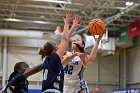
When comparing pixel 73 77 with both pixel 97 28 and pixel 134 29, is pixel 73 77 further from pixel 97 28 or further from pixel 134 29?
pixel 134 29

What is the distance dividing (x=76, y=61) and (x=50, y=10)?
39.9ft

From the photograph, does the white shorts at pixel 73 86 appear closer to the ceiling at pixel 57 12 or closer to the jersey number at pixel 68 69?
the jersey number at pixel 68 69

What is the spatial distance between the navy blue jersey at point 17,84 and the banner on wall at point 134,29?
43.4 ft

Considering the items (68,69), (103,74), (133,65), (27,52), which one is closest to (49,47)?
(68,69)

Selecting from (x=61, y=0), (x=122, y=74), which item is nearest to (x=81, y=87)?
(x=61, y=0)

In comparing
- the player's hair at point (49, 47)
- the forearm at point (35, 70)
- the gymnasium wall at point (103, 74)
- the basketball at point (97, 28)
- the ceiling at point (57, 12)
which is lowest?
the gymnasium wall at point (103, 74)

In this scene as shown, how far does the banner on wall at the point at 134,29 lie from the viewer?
17.9 meters

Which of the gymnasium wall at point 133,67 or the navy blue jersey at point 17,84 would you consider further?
the gymnasium wall at point 133,67

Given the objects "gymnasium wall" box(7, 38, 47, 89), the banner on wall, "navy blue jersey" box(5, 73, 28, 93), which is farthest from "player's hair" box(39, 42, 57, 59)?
"gymnasium wall" box(7, 38, 47, 89)

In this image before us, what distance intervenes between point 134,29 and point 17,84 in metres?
13.9

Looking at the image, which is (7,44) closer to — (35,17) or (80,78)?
(35,17)

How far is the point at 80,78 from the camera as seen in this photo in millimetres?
6527

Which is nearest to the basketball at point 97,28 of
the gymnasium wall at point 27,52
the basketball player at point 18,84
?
the basketball player at point 18,84

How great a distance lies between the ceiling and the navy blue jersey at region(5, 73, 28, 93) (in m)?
10.4
